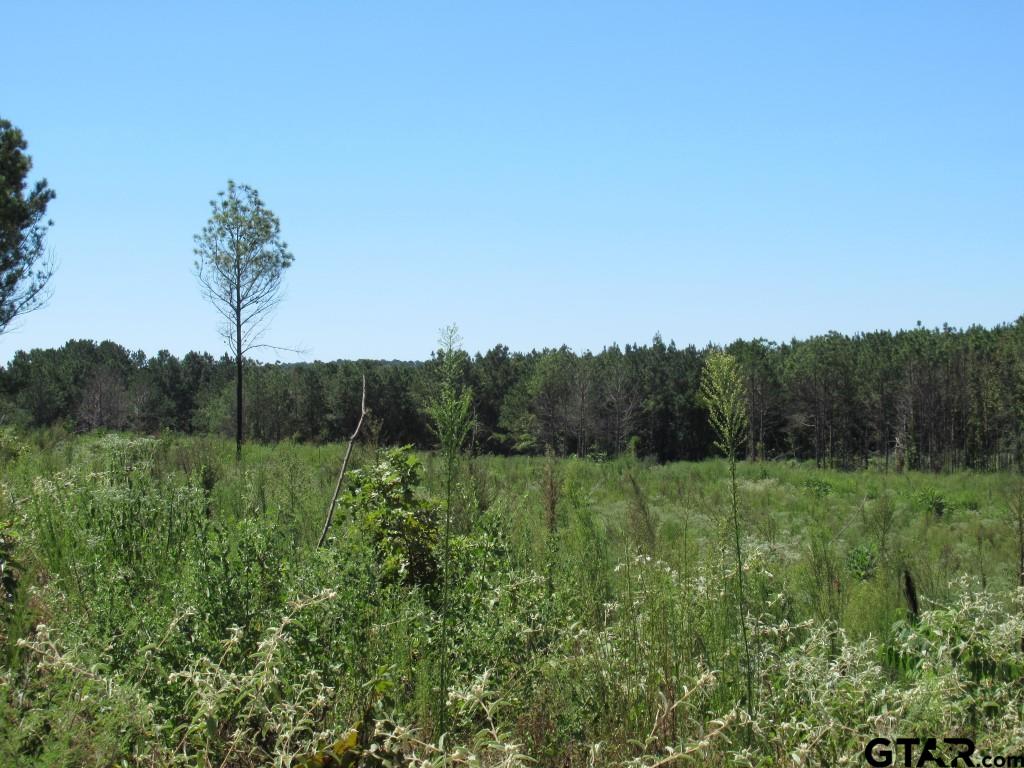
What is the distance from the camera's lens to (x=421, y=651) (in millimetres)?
3330

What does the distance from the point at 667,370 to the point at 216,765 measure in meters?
58.0

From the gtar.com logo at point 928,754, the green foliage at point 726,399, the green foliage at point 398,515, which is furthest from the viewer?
the green foliage at point 398,515

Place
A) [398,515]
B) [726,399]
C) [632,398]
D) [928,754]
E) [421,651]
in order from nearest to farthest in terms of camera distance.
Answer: [928,754]
[726,399]
[421,651]
[398,515]
[632,398]

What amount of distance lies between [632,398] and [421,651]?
1973 inches

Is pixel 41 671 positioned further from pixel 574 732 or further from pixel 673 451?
pixel 673 451

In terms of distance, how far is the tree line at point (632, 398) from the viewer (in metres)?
47.6

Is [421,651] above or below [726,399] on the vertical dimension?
below

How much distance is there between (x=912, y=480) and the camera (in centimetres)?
2109

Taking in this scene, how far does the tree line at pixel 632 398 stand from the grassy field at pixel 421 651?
39.6 meters

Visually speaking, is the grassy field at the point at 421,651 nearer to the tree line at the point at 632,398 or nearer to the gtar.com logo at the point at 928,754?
the gtar.com logo at the point at 928,754

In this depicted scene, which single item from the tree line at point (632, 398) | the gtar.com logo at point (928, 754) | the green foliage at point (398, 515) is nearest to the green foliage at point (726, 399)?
the gtar.com logo at point (928, 754)

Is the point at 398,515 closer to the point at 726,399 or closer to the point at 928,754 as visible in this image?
the point at 726,399

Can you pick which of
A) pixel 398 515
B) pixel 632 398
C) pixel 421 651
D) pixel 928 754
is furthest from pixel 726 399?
pixel 632 398

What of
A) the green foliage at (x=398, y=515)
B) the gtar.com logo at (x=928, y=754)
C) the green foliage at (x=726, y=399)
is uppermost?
the green foliage at (x=726, y=399)
